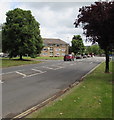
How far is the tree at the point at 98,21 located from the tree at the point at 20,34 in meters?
21.6

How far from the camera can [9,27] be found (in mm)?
37938

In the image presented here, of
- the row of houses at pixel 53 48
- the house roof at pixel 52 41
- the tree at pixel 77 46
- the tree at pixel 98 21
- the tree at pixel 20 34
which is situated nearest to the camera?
the tree at pixel 98 21

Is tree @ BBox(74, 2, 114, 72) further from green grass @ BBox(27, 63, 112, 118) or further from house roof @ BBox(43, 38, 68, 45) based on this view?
house roof @ BBox(43, 38, 68, 45)

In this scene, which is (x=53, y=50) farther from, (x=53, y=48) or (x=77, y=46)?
(x=77, y=46)

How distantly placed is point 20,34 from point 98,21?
25.3 metres

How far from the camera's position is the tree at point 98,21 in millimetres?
13238

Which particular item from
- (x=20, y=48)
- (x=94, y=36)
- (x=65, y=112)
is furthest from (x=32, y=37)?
(x=65, y=112)

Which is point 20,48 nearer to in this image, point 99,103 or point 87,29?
point 87,29

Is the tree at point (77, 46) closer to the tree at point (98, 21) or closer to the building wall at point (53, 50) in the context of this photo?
the building wall at point (53, 50)

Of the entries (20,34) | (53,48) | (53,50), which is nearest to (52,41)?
(53,48)

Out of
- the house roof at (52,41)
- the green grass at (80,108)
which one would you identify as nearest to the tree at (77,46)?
the house roof at (52,41)

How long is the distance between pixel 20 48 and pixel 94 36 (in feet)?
75.3

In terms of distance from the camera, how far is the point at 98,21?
1368cm

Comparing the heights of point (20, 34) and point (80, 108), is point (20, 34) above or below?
above
